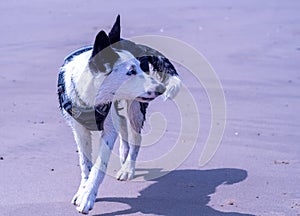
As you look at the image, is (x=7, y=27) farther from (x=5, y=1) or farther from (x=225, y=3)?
(x=225, y=3)

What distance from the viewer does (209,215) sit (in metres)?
5.34

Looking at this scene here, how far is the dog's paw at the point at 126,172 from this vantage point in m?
6.23

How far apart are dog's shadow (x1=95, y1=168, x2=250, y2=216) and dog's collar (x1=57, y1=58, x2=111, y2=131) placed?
664 millimetres

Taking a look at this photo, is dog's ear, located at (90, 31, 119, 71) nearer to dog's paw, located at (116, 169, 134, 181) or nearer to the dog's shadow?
the dog's shadow

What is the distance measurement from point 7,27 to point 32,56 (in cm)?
335

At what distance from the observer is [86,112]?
521 centimetres

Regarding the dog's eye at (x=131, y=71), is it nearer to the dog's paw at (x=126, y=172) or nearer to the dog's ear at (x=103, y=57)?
the dog's ear at (x=103, y=57)

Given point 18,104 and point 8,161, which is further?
point 18,104

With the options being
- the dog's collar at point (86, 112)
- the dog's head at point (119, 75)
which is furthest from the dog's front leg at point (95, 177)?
the dog's head at point (119, 75)

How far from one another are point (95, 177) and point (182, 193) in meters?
0.92

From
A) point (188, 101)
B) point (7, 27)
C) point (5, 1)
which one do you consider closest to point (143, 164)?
point (188, 101)

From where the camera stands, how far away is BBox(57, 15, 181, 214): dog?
16.5 feet

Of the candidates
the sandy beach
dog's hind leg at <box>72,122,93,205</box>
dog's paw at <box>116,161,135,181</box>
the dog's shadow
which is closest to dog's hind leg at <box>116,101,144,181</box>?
dog's paw at <box>116,161,135,181</box>

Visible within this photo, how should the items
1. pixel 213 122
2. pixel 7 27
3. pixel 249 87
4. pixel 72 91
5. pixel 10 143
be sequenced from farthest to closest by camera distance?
→ pixel 7 27 < pixel 249 87 < pixel 213 122 < pixel 10 143 < pixel 72 91
